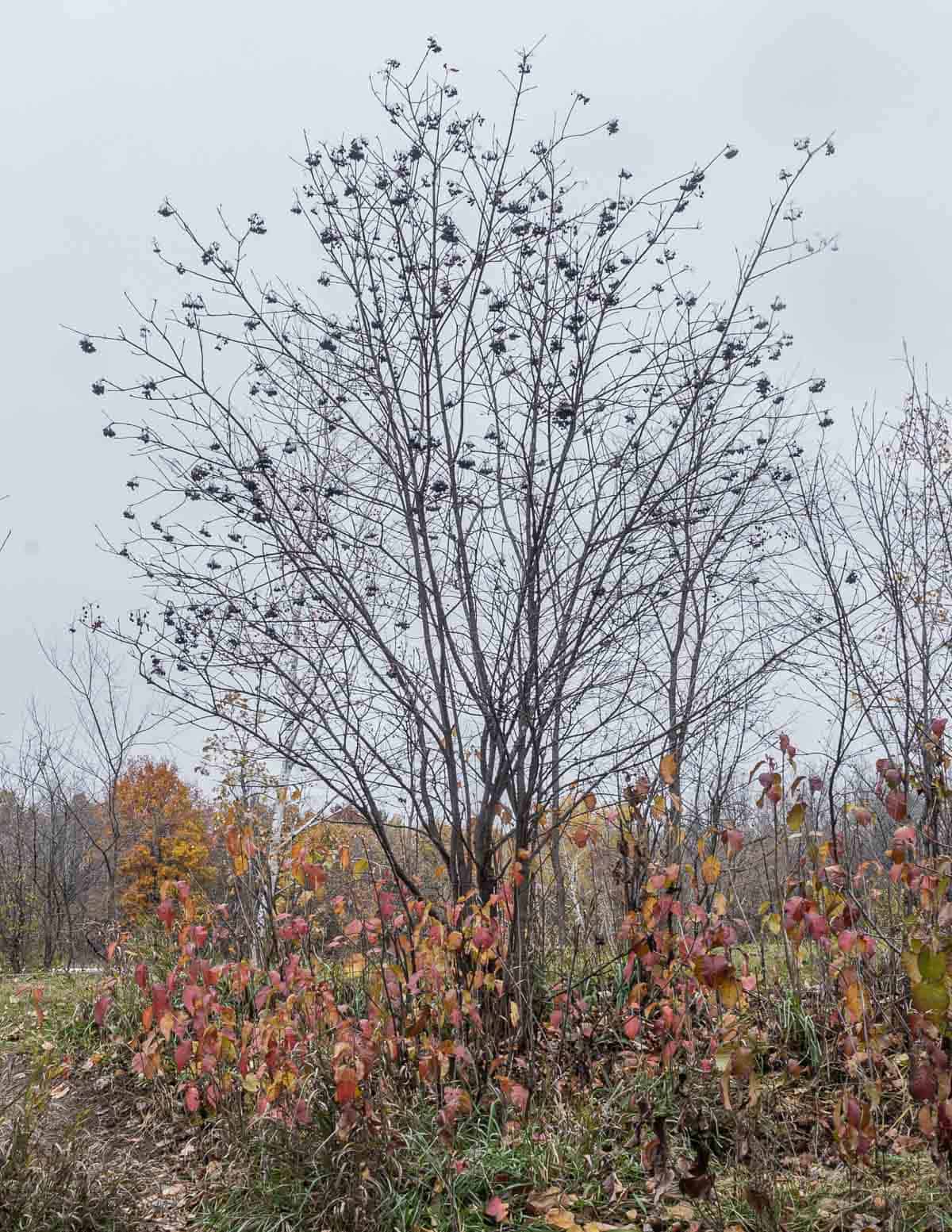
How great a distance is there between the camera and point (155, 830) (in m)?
20.1

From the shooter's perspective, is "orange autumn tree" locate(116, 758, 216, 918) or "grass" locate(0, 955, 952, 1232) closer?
"grass" locate(0, 955, 952, 1232)

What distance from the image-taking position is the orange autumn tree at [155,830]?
20.0 metres

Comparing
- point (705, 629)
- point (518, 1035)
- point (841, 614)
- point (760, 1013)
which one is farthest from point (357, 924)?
point (705, 629)

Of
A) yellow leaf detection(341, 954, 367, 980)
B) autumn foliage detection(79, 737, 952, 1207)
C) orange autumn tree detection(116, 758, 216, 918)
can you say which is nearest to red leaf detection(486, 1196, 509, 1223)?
autumn foliage detection(79, 737, 952, 1207)

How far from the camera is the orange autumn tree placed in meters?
20.0

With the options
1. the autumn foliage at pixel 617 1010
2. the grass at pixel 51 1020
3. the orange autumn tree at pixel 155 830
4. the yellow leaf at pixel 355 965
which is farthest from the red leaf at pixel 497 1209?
the orange autumn tree at pixel 155 830

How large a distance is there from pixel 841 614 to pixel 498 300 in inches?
80.2

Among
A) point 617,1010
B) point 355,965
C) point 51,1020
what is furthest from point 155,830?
point 617,1010

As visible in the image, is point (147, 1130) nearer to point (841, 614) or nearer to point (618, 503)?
point (618, 503)

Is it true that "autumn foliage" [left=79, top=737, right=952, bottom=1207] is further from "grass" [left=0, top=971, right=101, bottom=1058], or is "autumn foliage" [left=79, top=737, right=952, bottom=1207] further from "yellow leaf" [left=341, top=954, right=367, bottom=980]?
"grass" [left=0, top=971, right=101, bottom=1058]

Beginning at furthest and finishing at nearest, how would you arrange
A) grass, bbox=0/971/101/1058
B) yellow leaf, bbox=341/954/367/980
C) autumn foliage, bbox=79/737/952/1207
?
grass, bbox=0/971/101/1058, yellow leaf, bbox=341/954/367/980, autumn foliage, bbox=79/737/952/1207

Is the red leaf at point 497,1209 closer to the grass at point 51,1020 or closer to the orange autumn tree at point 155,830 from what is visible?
the grass at point 51,1020

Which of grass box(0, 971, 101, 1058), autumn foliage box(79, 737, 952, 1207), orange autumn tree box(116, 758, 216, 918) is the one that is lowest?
grass box(0, 971, 101, 1058)

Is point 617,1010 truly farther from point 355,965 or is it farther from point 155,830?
point 155,830
